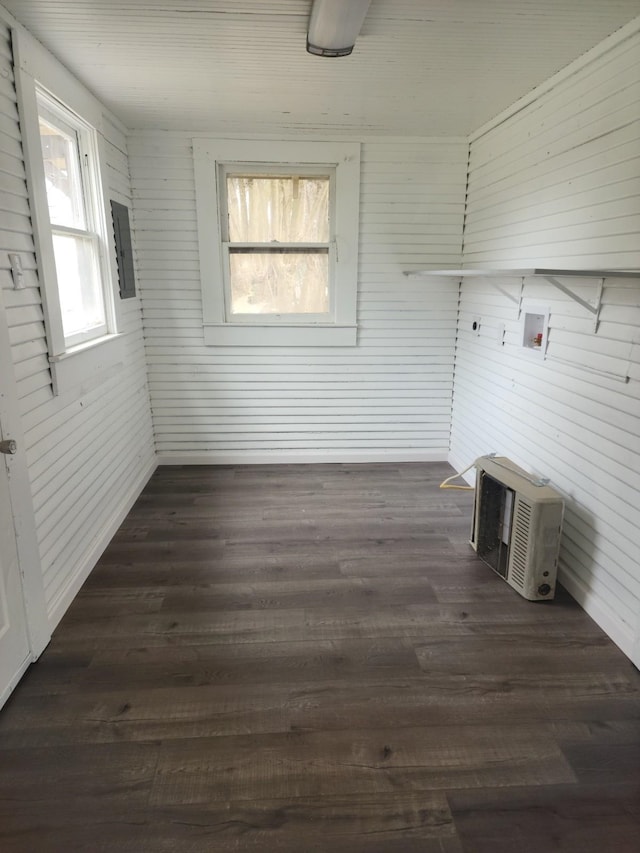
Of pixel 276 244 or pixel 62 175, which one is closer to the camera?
pixel 62 175

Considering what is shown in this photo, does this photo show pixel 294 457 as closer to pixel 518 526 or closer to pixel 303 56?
pixel 518 526

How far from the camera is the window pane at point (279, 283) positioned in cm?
414

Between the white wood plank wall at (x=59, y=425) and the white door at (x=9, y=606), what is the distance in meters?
0.25

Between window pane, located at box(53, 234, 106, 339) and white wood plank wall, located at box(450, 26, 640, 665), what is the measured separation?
8.63 feet

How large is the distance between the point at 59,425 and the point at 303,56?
7.08 ft

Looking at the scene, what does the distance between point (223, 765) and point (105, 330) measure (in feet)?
8.70

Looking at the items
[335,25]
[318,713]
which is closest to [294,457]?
[318,713]

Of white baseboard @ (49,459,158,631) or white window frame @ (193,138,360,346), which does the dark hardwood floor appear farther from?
white window frame @ (193,138,360,346)

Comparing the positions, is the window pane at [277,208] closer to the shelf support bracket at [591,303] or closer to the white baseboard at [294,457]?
the white baseboard at [294,457]

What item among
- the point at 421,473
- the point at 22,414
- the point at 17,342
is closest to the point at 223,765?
the point at 22,414

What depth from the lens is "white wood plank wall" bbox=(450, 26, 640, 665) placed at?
7.26ft

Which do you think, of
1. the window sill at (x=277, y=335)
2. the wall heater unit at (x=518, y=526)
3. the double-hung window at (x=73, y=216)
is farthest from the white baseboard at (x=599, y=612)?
the double-hung window at (x=73, y=216)

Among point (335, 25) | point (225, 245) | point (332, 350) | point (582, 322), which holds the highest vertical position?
point (335, 25)

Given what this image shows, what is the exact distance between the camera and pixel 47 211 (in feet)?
7.97
